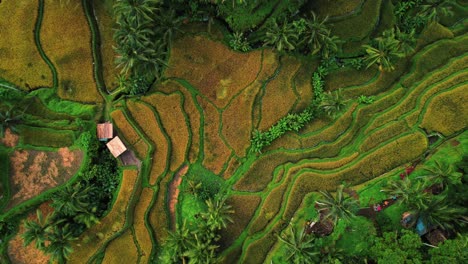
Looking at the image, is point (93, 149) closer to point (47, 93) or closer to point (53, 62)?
point (47, 93)

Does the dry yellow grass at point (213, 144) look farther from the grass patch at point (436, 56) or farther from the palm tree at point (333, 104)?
the grass patch at point (436, 56)

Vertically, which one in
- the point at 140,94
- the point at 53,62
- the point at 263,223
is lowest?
the point at 263,223

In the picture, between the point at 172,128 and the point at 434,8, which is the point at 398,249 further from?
the point at 434,8

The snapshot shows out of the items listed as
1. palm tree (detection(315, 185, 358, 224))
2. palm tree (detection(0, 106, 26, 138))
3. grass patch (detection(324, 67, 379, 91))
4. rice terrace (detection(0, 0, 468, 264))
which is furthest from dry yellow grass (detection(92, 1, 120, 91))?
palm tree (detection(315, 185, 358, 224))

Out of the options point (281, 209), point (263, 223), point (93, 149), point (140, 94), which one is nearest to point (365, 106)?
point (281, 209)

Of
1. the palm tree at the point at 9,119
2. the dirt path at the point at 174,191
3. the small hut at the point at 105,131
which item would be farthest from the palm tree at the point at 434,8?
the palm tree at the point at 9,119

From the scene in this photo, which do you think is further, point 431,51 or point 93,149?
point 431,51

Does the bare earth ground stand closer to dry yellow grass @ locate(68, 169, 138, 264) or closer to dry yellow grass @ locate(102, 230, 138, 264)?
dry yellow grass @ locate(68, 169, 138, 264)
